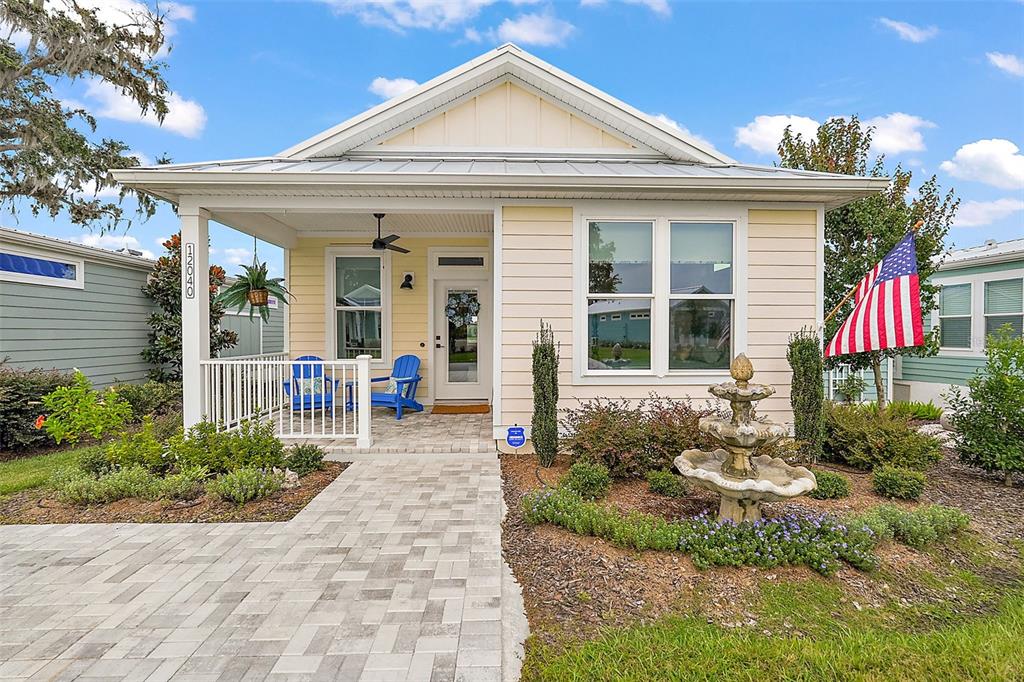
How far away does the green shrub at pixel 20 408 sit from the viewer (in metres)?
5.99

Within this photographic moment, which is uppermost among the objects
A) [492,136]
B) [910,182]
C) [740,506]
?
[492,136]

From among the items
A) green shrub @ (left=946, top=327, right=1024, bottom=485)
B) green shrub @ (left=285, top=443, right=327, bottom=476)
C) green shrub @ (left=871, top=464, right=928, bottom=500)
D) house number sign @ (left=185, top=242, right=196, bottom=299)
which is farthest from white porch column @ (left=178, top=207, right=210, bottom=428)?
green shrub @ (left=946, top=327, right=1024, bottom=485)

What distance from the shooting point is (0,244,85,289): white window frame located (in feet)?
22.9

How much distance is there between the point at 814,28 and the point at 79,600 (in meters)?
12.1

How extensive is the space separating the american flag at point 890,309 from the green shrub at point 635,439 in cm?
188

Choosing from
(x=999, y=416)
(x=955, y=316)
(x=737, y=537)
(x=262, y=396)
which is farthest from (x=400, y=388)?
(x=955, y=316)

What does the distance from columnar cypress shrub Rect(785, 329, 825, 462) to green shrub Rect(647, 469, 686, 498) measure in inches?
77.1

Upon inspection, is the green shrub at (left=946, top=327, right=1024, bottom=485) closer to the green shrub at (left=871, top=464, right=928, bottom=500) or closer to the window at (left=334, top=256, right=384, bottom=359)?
the green shrub at (left=871, top=464, right=928, bottom=500)

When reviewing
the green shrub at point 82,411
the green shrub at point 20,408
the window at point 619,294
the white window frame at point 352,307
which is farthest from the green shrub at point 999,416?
the green shrub at point 20,408

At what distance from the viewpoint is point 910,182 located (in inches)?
290

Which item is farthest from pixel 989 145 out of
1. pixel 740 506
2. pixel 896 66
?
pixel 740 506

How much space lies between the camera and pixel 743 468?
3355 millimetres

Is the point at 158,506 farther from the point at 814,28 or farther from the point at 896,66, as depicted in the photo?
the point at 896,66

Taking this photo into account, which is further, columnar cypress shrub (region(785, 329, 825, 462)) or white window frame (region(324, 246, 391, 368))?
white window frame (region(324, 246, 391, 368))
